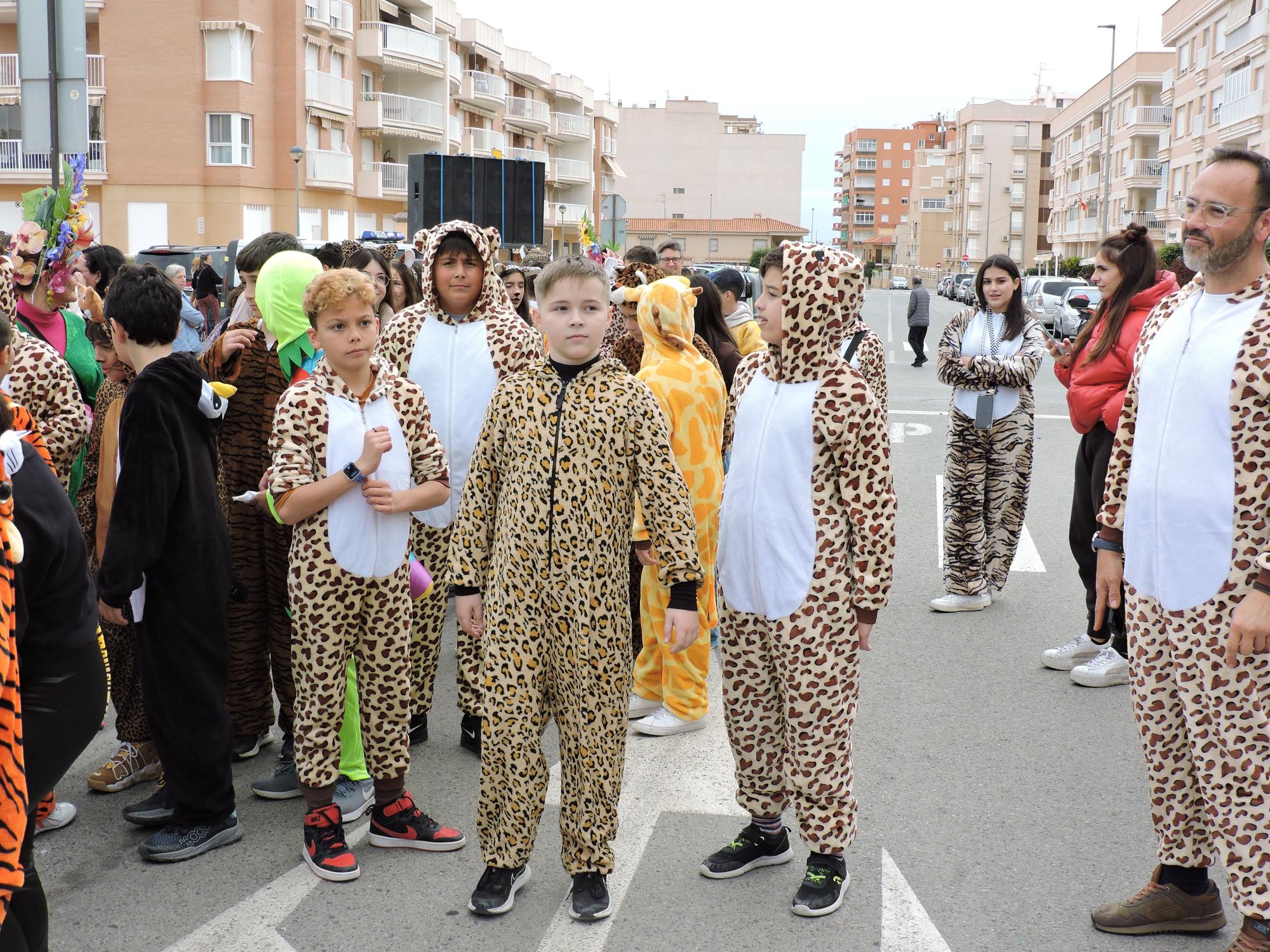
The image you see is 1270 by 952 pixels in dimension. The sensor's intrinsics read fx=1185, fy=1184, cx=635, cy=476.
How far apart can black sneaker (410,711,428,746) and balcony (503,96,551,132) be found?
209ft

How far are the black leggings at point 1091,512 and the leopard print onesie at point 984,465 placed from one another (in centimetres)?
101

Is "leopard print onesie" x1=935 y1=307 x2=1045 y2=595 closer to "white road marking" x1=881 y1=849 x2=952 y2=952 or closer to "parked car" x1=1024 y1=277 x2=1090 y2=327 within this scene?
"white road marking" x1=881 y1=849 x2=952 y2=952

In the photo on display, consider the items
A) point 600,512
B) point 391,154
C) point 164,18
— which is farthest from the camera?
point 391,154

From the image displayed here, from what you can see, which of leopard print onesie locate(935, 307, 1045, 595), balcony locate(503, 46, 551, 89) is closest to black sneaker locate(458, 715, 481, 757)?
leopard print onesie locate(935, 307, 1045, 595)

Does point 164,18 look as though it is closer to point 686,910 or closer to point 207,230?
point 207,230

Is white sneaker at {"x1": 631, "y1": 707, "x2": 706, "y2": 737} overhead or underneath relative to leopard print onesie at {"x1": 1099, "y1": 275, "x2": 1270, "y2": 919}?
underneath

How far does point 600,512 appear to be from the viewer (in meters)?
3.70

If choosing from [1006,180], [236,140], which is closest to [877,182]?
[1006,180]

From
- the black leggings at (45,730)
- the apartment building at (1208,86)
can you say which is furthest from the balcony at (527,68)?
the black leggings at (45,730)

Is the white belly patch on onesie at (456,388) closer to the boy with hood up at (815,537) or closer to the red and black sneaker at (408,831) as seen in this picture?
the red and black sneaker at (408,831)

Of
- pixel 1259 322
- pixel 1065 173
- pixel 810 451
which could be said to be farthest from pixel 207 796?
pixel 1065 173

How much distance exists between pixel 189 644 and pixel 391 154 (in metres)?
50.4

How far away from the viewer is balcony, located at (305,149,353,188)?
4366cm

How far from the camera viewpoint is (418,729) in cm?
537
